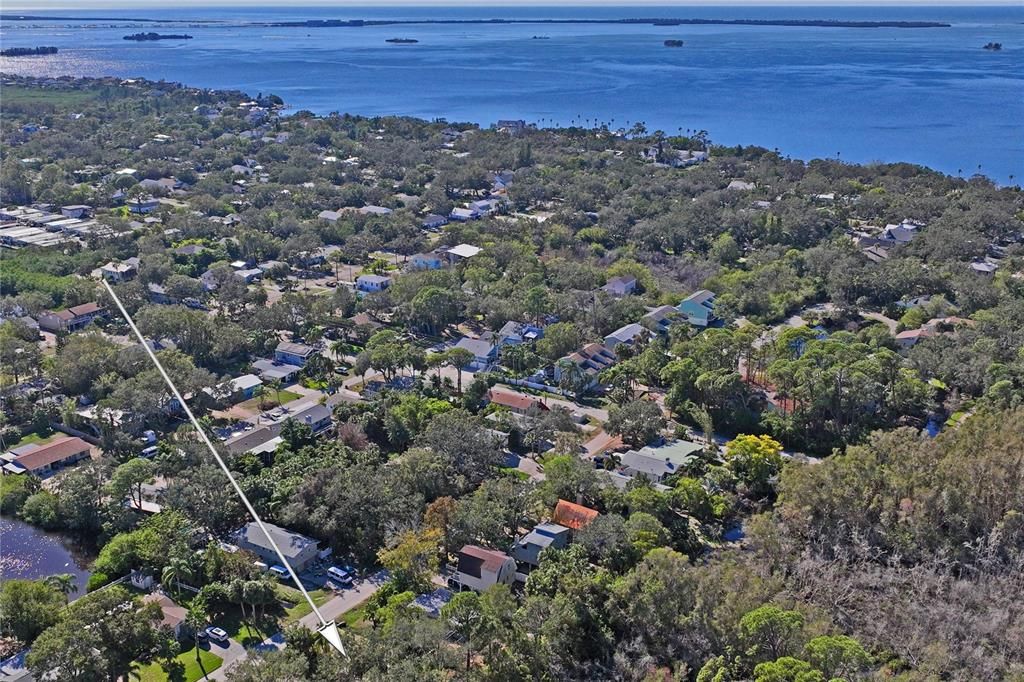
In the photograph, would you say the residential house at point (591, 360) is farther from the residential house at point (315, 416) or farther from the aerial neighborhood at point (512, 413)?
the residential house at point (315, 416)

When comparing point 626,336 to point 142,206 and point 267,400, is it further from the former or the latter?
point 142,206

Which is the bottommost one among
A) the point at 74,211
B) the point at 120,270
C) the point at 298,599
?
the point at 298,599

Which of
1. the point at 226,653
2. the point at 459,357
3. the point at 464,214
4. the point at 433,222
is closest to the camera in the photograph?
the point at 226,653

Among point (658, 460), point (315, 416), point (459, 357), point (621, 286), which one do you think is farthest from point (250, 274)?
point (658, 460)

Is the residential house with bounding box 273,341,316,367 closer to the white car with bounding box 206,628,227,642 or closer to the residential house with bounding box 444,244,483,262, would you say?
the residential house with bounding box 444,244,483,262

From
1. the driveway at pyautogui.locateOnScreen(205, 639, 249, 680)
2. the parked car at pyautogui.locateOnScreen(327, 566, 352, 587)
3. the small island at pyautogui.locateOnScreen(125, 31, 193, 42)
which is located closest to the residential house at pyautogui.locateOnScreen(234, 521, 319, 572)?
the parked car at pyautogui.locateOnScreen(327, 566, 352, 587)

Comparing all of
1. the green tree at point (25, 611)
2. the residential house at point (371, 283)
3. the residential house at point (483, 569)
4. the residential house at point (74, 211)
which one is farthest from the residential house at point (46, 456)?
the residential house at point (74, 211)

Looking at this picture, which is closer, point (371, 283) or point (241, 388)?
point (241, 388)
